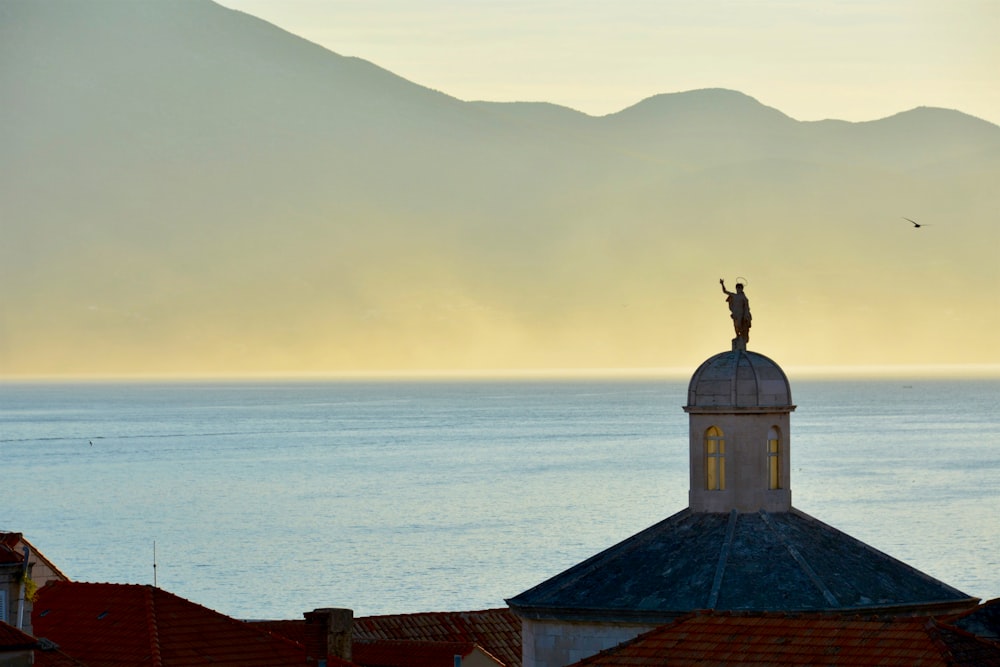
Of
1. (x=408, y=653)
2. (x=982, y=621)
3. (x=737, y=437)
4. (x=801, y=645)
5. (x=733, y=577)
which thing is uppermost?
(x=737, y=437)

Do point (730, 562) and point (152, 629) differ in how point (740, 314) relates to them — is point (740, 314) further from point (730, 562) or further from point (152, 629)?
point (152, 629)

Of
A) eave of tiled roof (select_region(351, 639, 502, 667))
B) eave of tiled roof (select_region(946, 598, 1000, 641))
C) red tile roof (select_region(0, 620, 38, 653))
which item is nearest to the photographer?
red tile roof (select_region(0, 620, 38, 653))

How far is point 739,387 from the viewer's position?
36.0 metres

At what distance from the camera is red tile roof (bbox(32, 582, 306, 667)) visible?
3522 cm

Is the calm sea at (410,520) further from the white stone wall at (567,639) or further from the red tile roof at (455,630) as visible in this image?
the white stone wall at (567,639)

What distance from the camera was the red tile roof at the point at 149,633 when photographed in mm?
35219

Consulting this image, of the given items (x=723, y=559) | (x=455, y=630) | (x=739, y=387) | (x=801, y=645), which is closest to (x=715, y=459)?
(x=739, y=387)

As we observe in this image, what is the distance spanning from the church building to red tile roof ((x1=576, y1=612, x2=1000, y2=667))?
595cm

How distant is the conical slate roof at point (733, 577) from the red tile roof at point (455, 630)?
45.7 ft

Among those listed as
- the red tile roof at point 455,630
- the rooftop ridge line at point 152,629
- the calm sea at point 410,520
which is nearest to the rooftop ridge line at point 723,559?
the rooftop ridge line at point 152,629

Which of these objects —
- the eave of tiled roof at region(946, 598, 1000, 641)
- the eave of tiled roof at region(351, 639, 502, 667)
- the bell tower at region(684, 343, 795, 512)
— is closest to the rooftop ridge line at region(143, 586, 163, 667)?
the eave of tiled roof at region(351, 639, 502, 667)

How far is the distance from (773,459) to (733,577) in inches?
106

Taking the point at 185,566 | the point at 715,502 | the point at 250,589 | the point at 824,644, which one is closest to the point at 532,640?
Result: the point at 715,502

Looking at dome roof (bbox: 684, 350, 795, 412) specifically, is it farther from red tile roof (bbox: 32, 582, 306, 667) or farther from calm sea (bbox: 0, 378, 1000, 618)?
calm sea (bbox: 0, 378, 1000, 618)
